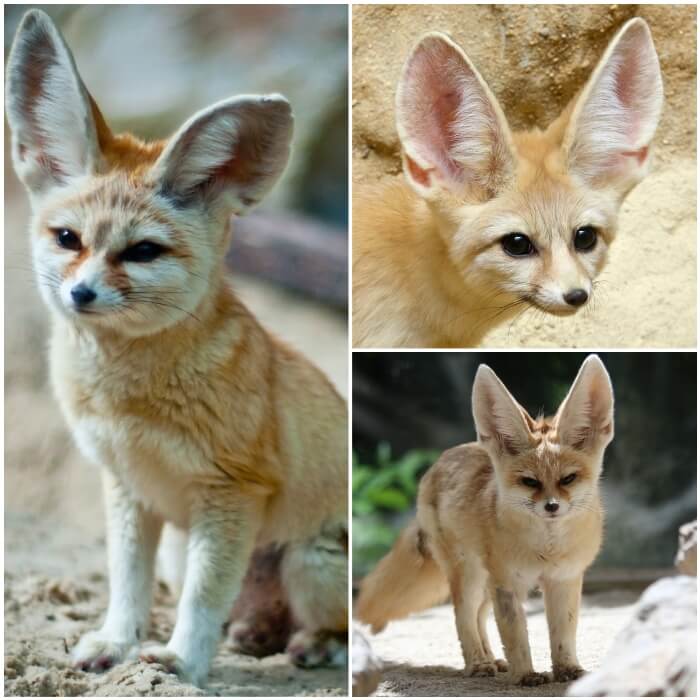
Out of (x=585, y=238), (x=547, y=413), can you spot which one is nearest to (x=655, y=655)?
(x=547, y=413)

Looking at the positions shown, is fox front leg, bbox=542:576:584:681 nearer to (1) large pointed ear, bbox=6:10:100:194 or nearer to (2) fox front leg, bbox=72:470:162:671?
(2) fox front leg, bbox=72:470:162:671

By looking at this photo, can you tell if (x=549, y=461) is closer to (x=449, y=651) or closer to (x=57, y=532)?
(x=449, y=651)

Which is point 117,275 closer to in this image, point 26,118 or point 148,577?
point 26,118

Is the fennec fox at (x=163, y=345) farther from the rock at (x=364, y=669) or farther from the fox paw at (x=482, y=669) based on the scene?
the fox paw at (x=482, y=669)

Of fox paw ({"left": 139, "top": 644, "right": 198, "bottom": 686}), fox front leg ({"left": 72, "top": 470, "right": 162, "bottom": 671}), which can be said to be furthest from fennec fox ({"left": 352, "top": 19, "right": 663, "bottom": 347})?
fox paw ({"left": 139, "top": 644, "right": 198, "bottom": 686})

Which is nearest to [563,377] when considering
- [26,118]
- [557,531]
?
[557,531]

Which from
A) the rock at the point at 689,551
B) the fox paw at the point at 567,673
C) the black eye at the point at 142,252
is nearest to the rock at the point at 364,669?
the fox paw at the point at 567,673
